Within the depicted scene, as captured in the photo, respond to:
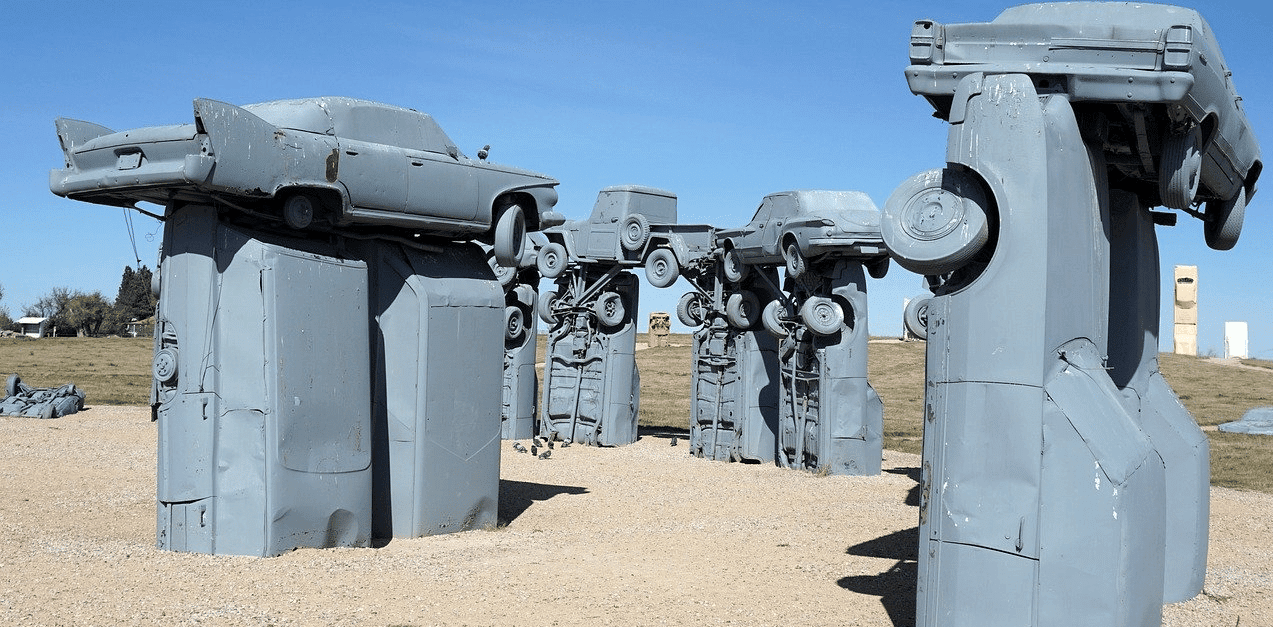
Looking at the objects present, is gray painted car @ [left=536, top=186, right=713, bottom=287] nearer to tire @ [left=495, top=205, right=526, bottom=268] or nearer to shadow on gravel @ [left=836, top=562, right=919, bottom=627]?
tire @ [left=495, top=205, right=526, bottom=268]

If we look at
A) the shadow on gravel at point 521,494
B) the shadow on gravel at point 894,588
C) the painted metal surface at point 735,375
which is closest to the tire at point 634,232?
the painted metal surface at point 735,375

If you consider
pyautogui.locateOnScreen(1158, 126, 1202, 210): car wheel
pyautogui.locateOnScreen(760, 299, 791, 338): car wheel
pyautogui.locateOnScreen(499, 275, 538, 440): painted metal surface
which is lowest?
pyautogui.locateOnScreen(499, 275, 538, 440): painted metal surface

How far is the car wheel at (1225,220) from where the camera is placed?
8.49 meters

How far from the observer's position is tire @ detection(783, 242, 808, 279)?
16.0 meters

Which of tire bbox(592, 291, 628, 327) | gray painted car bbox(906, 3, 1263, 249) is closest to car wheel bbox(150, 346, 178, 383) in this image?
gray painted car bbox(906, 3, 1263, 249)

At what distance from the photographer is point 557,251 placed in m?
20.2

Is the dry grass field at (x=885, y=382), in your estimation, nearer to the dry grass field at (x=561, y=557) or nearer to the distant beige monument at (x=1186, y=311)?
the distant beige monument at (x=1186, y=311)

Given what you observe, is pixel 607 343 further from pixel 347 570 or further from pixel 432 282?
pixel 347 570

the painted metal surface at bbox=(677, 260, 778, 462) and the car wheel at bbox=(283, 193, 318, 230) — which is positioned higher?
the car wheel at bbox=(283, 193, 318, 230)

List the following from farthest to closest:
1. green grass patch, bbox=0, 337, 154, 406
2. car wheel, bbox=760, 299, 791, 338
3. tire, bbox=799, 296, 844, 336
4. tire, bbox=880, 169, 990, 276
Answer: green grass patch, bbox=0, 337, 154, 406
car wheel, bbox=760, 299, 791, 338
tire, bbox=799, 296, 844, 336
tire, bbox=880, 169, 990, 276

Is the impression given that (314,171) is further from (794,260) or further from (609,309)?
(609,309)

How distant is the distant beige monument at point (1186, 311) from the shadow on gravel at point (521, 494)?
27.5 m

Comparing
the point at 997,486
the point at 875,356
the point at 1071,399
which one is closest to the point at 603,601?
the point at 997,486

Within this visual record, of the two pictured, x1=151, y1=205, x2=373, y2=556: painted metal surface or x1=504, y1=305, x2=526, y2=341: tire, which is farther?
x1=504, y1=305, x2=526, y2=341: tire
